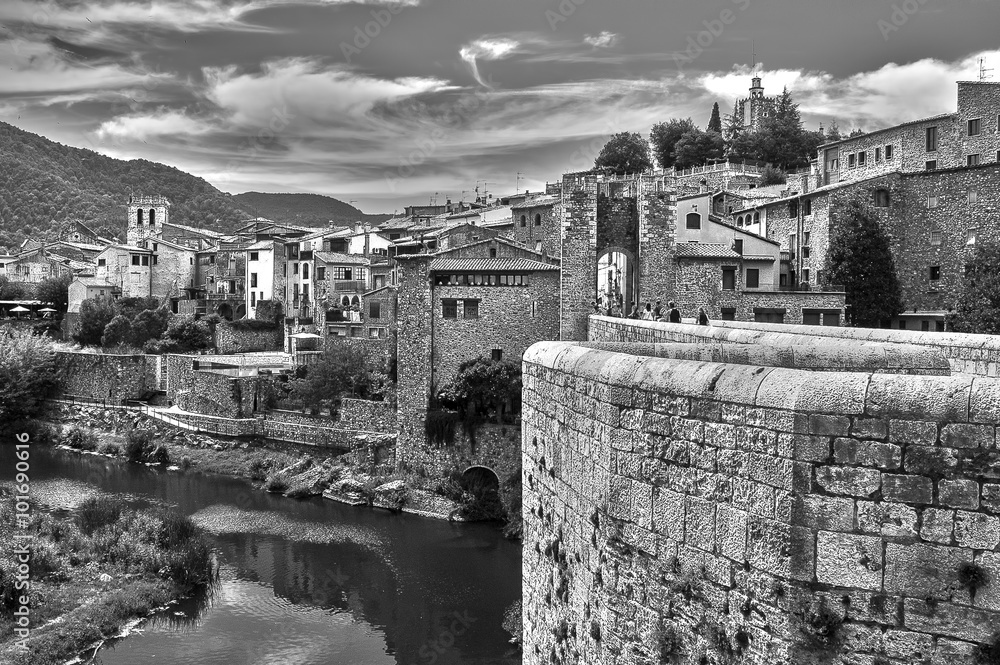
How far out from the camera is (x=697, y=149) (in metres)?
69.4

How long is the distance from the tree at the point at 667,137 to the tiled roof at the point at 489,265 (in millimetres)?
43686

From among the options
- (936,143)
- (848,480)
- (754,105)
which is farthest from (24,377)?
(754,105)

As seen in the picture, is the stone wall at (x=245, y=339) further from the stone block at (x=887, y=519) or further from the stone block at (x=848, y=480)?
the stone block at (x=887, y=519)

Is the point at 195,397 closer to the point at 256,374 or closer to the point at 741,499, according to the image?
the point at 256,374

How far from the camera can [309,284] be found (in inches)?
2319

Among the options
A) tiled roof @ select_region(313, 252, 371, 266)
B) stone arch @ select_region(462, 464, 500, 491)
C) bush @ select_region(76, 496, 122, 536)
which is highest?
tiled roof @ select_region(313, 252, 371, 266)

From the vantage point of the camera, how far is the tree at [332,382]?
128ft

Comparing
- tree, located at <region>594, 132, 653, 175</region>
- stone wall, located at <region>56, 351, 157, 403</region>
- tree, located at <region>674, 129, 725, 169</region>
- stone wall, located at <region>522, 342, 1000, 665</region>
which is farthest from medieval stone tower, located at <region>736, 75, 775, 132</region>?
stone wall, located at <region>522, 342, 1000, 665</region>

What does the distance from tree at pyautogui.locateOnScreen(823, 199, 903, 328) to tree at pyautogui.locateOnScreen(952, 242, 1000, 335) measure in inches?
104

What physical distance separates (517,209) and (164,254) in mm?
36562

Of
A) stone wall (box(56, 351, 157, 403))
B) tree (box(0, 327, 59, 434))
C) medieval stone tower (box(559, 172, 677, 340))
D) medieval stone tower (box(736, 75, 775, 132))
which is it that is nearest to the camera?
medieval stone tower (box(559, 172, 677, 340))

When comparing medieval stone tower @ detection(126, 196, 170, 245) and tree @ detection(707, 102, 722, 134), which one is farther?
medieval stone tower @ detection(126, 196, 170, 245)

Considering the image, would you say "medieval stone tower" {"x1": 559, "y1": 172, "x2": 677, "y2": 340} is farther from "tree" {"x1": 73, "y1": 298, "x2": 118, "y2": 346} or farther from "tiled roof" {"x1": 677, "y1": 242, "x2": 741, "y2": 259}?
"tree" {"x1": 73, "y1": 298, "x2": 118, "y2": 346}

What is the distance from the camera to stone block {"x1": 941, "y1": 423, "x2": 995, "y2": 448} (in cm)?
378
